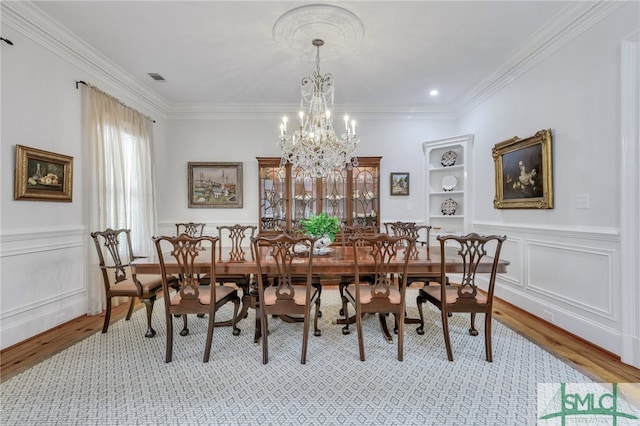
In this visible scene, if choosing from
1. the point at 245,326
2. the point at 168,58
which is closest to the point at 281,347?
the point at 245,326

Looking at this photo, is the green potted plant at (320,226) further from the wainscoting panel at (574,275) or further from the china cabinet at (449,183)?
the china cabinet at (449,183)

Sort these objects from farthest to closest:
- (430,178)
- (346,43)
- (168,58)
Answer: (430,178)
(168,58)
(346,43)

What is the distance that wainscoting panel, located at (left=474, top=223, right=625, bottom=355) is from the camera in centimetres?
228

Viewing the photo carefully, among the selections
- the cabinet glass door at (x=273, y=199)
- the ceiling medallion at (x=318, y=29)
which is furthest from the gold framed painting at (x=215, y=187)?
the ceiling medallion at (x=318, y=29)

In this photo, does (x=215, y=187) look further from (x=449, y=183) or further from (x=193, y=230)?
(x=449, y=183)

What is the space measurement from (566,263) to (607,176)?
0.87 m

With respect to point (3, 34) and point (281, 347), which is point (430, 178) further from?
point (3, 34)

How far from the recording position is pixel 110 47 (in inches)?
122

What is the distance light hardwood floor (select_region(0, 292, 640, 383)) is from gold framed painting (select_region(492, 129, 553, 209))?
123cm

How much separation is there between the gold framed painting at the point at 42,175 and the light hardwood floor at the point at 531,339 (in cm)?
130

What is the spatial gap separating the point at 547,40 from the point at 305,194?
3.49 m

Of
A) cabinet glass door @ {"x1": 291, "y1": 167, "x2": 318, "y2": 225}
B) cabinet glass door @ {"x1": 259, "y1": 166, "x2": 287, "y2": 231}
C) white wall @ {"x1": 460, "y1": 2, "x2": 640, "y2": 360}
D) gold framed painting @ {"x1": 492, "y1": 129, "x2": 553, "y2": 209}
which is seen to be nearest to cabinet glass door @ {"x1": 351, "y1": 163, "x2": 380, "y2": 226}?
cabinet glass door @ {"x1": 291, "y1": 167, "x2": 318, "y2": 225}

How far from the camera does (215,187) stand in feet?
16.3

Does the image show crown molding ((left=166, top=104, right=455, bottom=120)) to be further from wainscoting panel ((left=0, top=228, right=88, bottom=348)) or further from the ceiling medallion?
wainscoting panel ((left=0, top=228, right=88, bottom=348))
